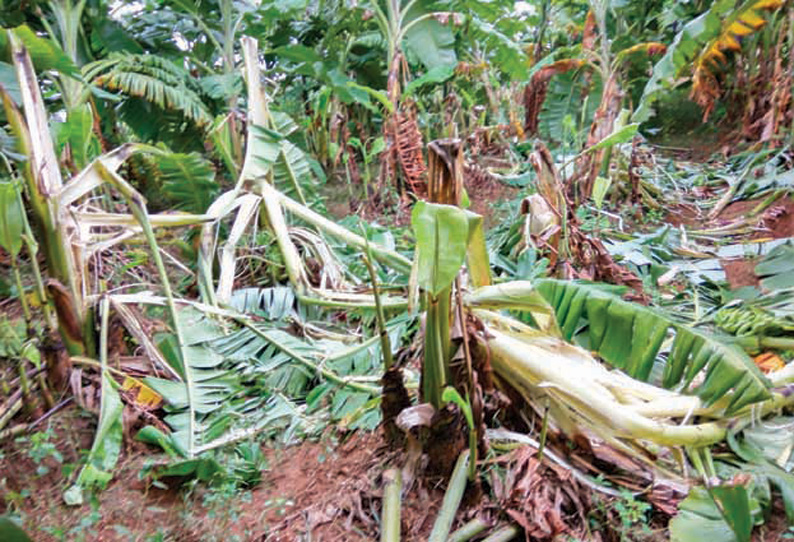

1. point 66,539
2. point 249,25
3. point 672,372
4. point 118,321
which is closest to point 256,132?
point 118,321

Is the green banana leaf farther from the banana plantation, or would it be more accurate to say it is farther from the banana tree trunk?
the banana tree trunk

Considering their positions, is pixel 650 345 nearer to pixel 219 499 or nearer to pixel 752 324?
pixel 752 324

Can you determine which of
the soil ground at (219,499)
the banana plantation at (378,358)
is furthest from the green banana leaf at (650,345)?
the soil ground at (219,499)

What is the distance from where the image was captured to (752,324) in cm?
194

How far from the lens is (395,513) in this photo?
4.88 feet

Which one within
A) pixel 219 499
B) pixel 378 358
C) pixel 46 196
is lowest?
pixel 219 499

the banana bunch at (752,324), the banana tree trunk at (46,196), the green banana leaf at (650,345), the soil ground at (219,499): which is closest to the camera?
the green banana leaf at (650,345)

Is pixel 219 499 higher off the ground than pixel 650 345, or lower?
lower

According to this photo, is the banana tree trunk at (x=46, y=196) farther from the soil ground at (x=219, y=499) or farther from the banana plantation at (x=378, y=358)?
the soil ground at (x=219, y=499)

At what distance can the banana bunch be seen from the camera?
192 centimetres

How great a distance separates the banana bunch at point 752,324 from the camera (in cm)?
192

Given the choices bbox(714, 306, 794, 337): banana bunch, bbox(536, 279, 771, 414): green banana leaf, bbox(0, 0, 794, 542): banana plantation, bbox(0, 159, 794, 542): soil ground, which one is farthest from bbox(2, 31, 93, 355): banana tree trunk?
bbox(714, 306, 794, 337): banana bunch

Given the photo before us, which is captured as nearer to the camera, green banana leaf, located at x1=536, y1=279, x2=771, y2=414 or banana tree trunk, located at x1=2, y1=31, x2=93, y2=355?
green banana leaf, located at x1=536, y1=279, x2=771, y2=414

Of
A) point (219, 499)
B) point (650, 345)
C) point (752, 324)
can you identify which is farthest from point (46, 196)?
point (752, 324)
